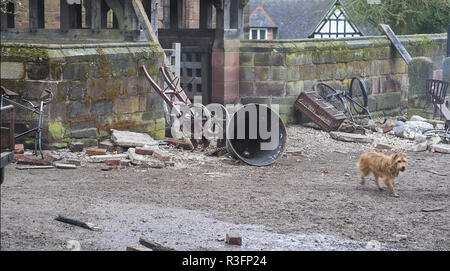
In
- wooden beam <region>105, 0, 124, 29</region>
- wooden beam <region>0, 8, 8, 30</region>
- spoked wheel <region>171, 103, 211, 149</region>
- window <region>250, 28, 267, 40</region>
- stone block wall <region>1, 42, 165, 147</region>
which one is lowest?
spoked wheel <region>171, 103, 211, 149</region>

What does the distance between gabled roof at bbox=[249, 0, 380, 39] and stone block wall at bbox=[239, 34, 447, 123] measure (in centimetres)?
3137

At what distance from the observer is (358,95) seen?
838 inches

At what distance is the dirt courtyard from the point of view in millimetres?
8945

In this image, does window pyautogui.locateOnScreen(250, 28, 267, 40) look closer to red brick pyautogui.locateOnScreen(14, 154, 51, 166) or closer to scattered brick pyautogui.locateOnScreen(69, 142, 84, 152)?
scattered brick pyautogui.locateOnScreen(69, 142, 84, 152)

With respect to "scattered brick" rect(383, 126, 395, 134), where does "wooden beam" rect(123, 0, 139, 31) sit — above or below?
above

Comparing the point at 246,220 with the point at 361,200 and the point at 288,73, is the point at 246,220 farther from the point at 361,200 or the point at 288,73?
the point at 288,73

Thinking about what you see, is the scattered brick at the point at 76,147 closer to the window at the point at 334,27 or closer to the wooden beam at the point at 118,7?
the wooden beam at the point at 118,7

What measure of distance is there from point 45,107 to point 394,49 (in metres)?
11.4

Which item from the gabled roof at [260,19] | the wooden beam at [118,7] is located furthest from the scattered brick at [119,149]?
the gabled roof at [260,19]

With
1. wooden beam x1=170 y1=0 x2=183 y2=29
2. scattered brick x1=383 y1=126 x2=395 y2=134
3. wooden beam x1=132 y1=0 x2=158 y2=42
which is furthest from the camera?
wooden beam x1=170 y1=0 x2=183 y2=29

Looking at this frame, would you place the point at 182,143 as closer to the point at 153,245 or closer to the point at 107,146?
the point at 107,146

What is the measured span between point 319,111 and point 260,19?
154 ft

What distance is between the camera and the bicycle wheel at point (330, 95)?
19.6 m

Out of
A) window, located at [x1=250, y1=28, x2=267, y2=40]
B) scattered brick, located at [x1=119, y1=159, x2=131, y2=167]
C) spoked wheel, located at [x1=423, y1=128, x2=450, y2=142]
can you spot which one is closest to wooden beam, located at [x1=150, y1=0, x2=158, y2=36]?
scattered brick, located at [x1=119, y1=159, x2=131, y2=167]
